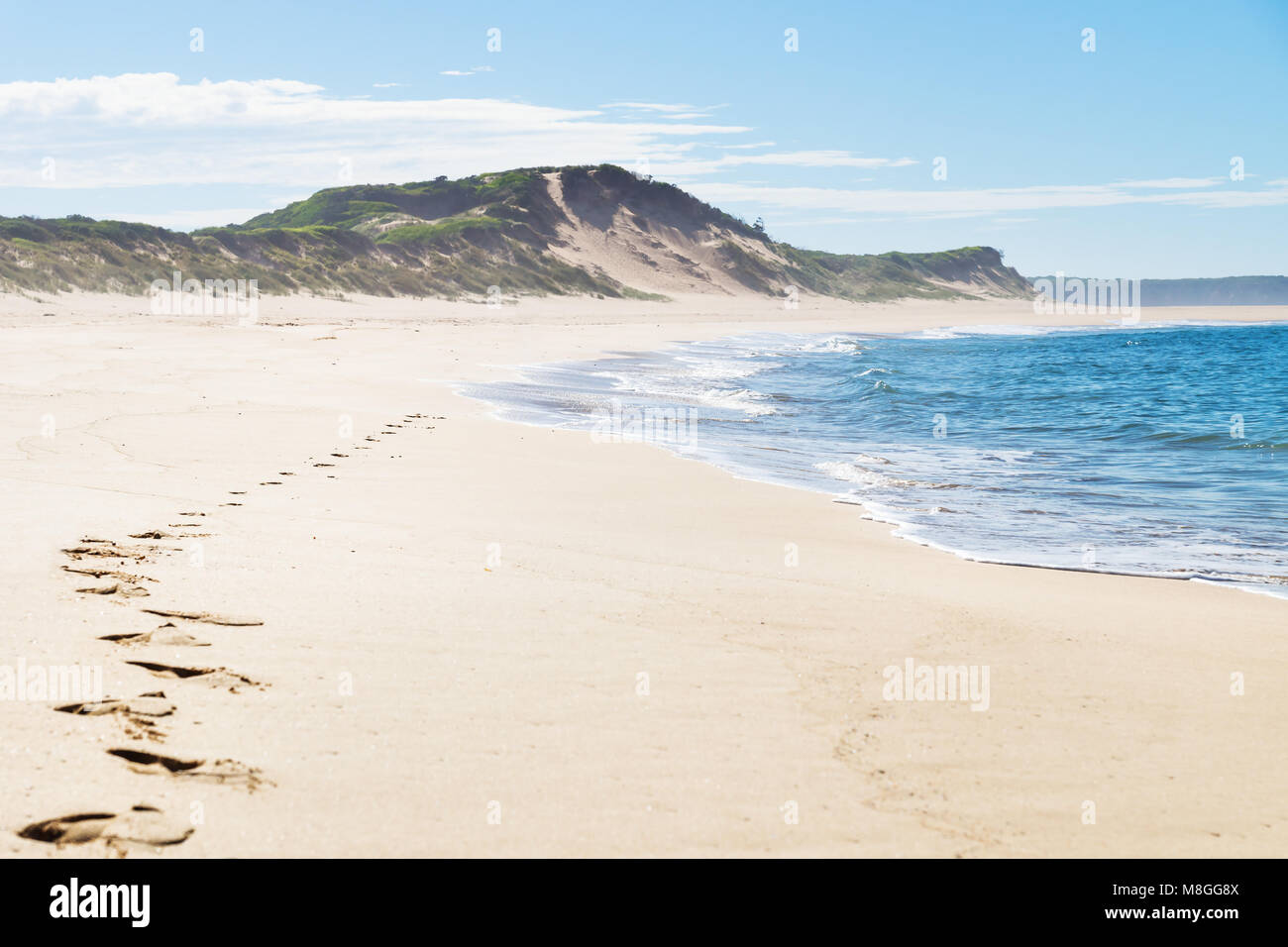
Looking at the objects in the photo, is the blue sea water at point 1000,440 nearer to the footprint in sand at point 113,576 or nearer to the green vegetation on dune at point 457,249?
the footprint in sand at point 113,576

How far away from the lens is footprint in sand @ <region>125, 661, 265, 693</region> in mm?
3543

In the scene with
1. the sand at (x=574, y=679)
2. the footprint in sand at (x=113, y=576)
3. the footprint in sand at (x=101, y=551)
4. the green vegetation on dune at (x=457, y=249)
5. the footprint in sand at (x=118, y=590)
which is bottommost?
the sand at (x=574, y=679)

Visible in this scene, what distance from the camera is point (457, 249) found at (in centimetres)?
6819

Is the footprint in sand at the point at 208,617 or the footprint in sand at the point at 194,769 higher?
the footprint in sand at the point at 208,617

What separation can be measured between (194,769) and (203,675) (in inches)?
30.2

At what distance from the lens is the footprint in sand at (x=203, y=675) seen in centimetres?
354

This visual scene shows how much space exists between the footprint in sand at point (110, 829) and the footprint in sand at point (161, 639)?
1341mm

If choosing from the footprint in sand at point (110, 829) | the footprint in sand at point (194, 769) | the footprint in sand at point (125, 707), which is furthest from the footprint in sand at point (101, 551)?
the footprint in sand at point (110, 829)

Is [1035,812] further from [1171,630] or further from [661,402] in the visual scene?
[661,402]

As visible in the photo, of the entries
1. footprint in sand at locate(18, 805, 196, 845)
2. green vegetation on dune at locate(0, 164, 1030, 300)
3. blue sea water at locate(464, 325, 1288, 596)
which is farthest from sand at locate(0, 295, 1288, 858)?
green vegetation on dune at locate(0, 164, 1030, 300)

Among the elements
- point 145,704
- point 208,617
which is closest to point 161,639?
point 208,617

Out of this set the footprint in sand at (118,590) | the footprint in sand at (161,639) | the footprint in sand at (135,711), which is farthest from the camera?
the footprint in sand at (118,590)
